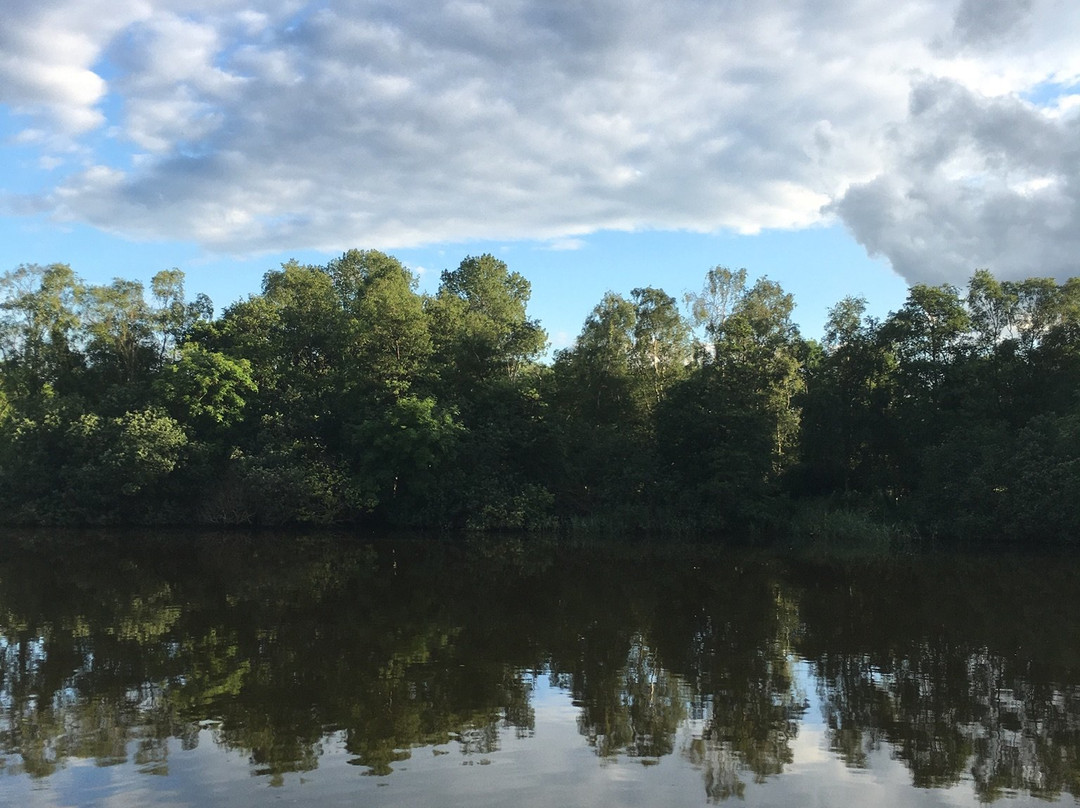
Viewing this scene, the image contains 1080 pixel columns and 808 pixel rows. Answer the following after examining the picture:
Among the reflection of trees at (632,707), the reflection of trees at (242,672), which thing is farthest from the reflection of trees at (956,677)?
the reflection of trees at (242,672)

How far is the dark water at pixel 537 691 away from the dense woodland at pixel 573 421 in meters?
13.2

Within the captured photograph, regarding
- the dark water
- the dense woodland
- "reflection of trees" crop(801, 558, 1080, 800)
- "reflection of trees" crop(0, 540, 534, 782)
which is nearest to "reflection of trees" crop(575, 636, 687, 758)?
the dark water

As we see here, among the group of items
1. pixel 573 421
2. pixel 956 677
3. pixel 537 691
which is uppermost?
pixel 573 421

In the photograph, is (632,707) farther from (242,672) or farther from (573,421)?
(573,421)

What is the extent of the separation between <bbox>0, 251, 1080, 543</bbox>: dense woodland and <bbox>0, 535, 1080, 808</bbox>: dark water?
13218 mm

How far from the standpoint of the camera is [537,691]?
12398 millimetres

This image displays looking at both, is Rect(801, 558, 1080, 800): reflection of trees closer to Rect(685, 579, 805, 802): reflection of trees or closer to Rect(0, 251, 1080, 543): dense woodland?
Rect(685, 579, 805, 802): reflection of trees

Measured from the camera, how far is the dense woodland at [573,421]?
116ft

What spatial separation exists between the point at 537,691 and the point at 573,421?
92.6 feet

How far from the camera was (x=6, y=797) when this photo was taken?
833cm

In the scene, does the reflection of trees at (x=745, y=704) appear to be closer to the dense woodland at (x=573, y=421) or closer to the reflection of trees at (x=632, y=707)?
the reflection of trees at (x=632, y=707)

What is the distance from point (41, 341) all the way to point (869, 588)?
42.5m

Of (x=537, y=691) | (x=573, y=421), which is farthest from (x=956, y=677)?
(x=573, y=421)

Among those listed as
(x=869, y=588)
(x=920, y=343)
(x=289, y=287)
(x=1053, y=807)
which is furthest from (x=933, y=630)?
(x=289, y=287)
